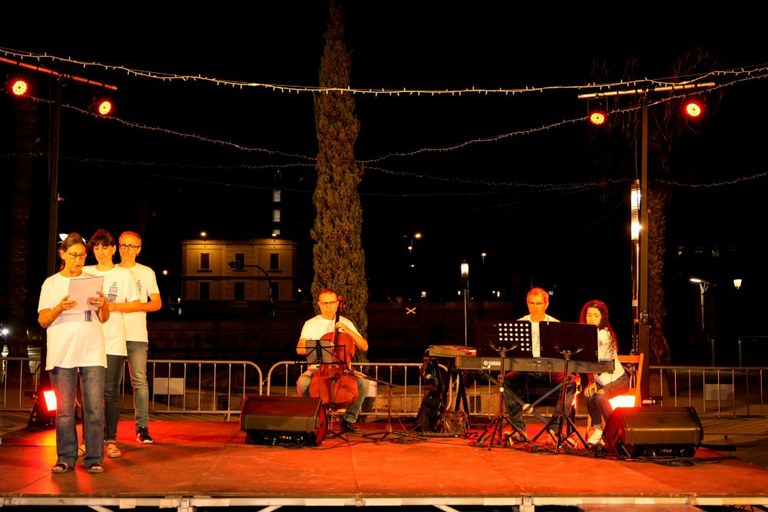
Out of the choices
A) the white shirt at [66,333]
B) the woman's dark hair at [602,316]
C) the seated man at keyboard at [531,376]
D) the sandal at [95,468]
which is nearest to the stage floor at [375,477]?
the sandal at [95,468]

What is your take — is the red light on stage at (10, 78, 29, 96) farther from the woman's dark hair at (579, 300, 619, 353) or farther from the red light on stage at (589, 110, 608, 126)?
the red light on stage at (589, 110, 608, 126)

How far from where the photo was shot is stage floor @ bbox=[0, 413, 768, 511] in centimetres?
562

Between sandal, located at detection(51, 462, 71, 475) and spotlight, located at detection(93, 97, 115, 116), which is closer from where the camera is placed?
sandal, located at detection(51, 462, 71, 475)

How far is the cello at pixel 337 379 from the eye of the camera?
27.1 feet

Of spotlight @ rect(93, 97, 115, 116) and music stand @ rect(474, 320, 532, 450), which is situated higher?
spotlight @ rect(93, 97, 115, 116)

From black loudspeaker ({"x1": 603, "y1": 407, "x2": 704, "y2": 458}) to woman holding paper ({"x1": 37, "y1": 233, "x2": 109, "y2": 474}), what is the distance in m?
4.28

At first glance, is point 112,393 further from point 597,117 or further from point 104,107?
point 597,117

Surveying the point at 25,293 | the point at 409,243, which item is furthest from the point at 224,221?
the point at 25,293

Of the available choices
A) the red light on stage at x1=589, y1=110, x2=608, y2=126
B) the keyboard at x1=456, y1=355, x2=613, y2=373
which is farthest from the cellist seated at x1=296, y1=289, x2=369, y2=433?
the red light on stage at x1=589, y1=110, x2=608, y2=126

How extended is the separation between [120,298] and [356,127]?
6.40 metres

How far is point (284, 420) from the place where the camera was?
24.7 ft

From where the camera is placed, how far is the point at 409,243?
259ft

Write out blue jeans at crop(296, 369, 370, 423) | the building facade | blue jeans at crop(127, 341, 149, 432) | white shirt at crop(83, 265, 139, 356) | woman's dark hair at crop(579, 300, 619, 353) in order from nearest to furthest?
1. white shirt at crop(83, 265, 139, 356)
2. blue jeans at crop(127, 341, 149, 432)
3. woman's dark hair at crop(579, 300, 619, 353)
4. blue jeans at crop(296, 369, 370, 423)
5. the building facade

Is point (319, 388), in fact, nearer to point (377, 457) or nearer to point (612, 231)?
point (377, 457)
